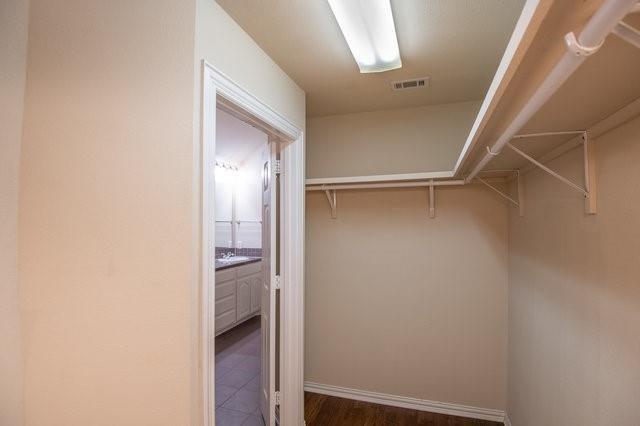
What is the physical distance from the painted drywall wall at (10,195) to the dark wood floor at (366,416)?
181 cm

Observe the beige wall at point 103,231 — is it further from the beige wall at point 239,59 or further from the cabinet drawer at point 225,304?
the cabinet drawer at point 225,304

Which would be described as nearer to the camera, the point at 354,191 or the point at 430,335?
the point at 430,335

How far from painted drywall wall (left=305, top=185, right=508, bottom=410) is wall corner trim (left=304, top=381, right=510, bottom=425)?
39mm

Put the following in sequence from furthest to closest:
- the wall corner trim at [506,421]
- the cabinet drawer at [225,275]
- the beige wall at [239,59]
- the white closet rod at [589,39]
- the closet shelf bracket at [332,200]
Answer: the cabinet drawer at [225,275]
the closet shelf bracket at [332,200]
the wall corner trim at [506,421]
the beige wall at [239,59]
the white closet rod at [589,39]

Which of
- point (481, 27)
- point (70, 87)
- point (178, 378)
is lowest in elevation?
point (178, 378)

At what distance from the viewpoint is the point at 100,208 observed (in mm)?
1195

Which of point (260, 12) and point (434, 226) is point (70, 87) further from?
point (434, 226)

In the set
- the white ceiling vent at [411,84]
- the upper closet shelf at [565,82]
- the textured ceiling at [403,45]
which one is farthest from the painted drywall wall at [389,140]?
the upper closet shelf at [565,82]

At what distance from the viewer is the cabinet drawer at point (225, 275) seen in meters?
3.85

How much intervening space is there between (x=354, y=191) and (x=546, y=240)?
1.43m

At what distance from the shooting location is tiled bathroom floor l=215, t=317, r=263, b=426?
2.45m

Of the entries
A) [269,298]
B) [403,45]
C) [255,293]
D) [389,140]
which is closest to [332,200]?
[389,140]

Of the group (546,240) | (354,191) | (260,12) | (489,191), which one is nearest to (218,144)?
(354,191)

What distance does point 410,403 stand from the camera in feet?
8.26
